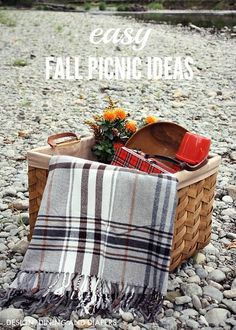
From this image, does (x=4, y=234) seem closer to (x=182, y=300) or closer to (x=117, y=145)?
(x=117, y=145)

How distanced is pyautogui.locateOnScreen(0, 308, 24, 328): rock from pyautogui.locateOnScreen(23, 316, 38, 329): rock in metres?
0.02

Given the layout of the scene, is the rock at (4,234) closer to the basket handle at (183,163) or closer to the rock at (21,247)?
the rock at (21,247)

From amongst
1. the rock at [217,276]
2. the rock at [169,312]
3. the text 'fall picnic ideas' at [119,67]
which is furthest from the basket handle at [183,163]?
the text 'fall picnic ideas' at [119,67]

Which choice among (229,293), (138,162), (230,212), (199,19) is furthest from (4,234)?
(199,19)

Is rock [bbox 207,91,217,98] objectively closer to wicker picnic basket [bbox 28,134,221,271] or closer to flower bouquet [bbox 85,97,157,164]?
flower bouquet [bbox 85,97,157,164]

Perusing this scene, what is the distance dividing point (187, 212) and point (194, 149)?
0.30 metres

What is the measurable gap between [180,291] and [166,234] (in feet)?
1.08

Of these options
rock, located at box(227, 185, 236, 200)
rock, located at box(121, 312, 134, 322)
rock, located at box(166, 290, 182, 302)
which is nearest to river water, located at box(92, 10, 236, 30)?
rock, located at box(227, 185, 236, 200)

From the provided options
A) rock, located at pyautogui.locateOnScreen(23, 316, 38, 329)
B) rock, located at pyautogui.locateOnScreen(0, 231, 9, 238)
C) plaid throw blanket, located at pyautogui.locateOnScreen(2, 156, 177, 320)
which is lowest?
rock, located at pyautogui.locateOnScreen(0, 231, 9, 238)

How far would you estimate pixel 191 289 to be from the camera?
247 cm

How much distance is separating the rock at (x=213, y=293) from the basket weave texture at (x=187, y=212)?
178 mm

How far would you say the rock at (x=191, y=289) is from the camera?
8.04 feet

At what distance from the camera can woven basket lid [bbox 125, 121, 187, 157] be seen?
278 cm

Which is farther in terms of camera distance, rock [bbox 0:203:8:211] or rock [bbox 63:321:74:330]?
rock [bbox 0:203:8:211]
